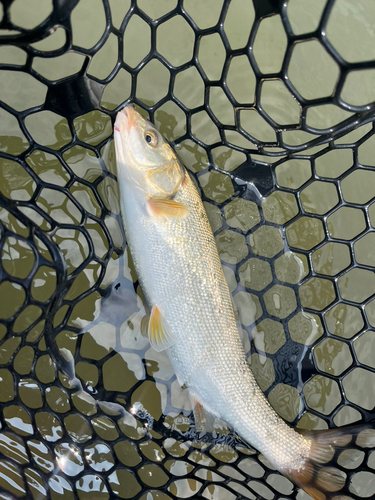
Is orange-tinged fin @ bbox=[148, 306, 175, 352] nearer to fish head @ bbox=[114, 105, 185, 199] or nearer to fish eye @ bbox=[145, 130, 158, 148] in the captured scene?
fish head @ bbox=[114, 105, 185, 199]

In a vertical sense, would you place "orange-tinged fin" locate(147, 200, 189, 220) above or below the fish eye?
below

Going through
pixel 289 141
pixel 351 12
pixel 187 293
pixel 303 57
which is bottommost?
pixel 187 293

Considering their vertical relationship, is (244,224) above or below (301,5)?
below

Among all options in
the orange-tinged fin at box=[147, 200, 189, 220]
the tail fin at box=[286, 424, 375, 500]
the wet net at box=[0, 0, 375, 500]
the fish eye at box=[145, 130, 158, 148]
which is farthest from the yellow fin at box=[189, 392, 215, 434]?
the fish eye at box=[145, 130, 158, 148]

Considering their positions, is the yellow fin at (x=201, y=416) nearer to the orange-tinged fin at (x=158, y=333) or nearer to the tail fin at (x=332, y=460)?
the orange-tinged fin at (x=158, y=333)

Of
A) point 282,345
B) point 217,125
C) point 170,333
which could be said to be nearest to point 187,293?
point 170,333

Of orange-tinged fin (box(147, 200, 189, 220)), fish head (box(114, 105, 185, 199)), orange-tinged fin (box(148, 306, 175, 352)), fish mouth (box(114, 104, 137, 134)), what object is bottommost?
orange-tinged fin (box(148, 306, 175, 352))

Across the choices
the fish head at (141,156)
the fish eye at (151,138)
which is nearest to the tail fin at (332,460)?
the fish head at (141,156)

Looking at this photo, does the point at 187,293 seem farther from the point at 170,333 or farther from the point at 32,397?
the point at 32,397
